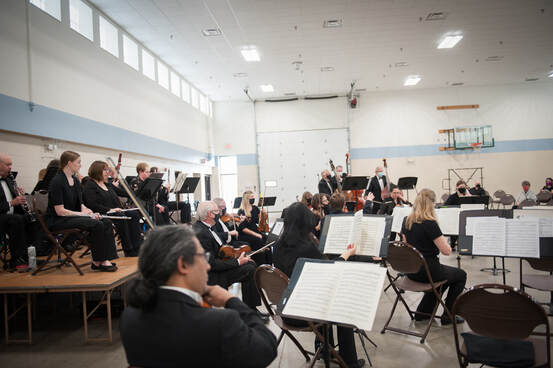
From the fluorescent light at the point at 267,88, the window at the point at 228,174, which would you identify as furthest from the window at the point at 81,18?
the window at the point at 228,174

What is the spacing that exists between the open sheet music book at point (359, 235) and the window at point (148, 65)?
8.98m

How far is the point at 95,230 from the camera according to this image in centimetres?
383

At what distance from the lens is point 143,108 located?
31.9 ft

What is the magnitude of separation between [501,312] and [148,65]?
10627mm

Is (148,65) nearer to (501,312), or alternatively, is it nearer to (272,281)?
(272,281)

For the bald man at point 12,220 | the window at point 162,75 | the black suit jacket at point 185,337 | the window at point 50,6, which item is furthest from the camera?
the window at point 162,75

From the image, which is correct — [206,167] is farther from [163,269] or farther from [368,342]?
[163,269]

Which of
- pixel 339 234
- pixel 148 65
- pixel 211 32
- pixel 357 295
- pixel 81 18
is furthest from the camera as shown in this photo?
pixel 148 65

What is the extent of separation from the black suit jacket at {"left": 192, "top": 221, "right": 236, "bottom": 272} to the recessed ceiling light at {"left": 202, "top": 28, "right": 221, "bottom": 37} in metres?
6.68

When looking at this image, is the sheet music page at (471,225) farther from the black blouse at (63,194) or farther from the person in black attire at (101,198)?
the black blouse at (63,194)

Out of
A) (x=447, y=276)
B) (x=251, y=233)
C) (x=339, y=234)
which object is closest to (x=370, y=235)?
(x=339, y=234)

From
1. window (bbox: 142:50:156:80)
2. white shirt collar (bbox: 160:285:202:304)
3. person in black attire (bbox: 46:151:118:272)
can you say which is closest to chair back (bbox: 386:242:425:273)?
white shirt collar (bbox: 160:285:202:304)

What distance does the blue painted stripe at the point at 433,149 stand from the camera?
47.4 feet

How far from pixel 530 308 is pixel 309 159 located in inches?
529
